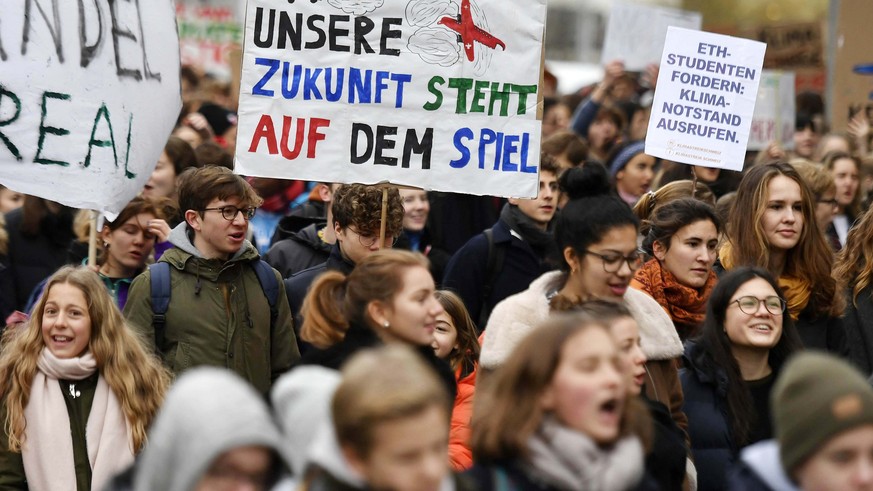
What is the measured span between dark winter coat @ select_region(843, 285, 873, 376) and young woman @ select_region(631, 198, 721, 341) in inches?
27.7

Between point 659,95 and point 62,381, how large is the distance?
4.02 metres

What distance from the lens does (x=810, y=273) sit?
275 inches

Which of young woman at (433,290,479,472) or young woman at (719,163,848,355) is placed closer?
young woman at (433,290,479,472)

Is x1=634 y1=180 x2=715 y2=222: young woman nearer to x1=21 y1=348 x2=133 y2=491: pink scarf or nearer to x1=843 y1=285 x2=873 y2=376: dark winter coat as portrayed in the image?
x1=843 y1=285 x2=873 y2=376: dark winter coat

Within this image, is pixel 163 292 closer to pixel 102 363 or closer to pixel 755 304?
pixel 102 363

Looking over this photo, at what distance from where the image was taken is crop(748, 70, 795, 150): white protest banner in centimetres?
1187

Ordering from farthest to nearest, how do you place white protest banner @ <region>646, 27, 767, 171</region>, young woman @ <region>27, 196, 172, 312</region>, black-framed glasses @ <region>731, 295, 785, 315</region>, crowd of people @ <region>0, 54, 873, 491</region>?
white protest banner @ <region>646, 27, 767, 171</region> → young woman @ <region>27, 196, 172, 312</region> → black-framed glasses @ <region>731, 295, 785, 315</region> → crowd of people @ <region>0, 54, 873, 491</region>

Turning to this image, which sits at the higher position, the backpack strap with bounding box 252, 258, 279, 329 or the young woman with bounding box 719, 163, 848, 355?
the young woman with bounding box 719, 163, 848, 355

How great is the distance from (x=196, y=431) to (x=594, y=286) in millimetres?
2152

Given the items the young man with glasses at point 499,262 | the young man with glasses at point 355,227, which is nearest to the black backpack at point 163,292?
the young man with glasses at point 355,227

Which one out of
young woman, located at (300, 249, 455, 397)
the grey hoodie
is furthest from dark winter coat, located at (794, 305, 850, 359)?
the grey hoodie

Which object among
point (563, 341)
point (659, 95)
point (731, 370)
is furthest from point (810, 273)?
point (563, 341)

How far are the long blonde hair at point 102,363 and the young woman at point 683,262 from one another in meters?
2.29

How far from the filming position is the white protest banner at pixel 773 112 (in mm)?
11867
